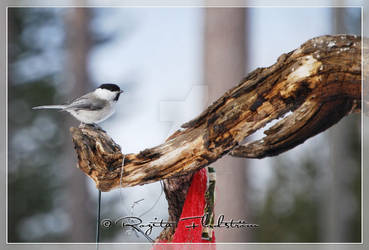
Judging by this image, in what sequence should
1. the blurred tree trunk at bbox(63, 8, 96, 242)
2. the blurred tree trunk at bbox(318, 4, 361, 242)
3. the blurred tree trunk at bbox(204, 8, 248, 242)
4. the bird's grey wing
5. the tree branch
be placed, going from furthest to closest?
the blurred tree trunk at bbox(318, 4, 361, 242)
the blurred tree trunk at bbox(63, 8, 96, 242)
the blurred tree trunk at bbox(204, 8, 248, 242)
the bird's grey wing
the tree branch

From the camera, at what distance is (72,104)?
915mm

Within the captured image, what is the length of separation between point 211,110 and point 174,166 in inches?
5.7

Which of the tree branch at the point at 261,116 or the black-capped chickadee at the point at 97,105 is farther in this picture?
the black-capped chickadee at the point at 97,105

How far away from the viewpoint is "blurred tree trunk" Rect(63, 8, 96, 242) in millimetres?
1941

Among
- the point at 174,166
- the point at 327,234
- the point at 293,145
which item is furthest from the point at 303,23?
the point at 327,234

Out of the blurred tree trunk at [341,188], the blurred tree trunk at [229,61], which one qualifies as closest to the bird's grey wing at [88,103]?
the blurred tree trunk at [229,61]

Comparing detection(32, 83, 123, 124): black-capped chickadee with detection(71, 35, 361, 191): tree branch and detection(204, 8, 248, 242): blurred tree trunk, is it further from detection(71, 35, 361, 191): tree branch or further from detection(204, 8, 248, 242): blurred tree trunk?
detection(204, 8, 248, 242): blurred tree trunk

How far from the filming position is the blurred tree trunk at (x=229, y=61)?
1340 millimetres

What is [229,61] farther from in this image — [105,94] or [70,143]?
[70,143]

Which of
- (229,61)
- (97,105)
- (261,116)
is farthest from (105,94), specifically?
(229,61)

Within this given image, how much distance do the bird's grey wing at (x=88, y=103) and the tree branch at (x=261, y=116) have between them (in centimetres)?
6

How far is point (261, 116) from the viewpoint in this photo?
80cm

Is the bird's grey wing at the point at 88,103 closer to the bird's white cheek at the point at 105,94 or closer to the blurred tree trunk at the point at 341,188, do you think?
the bird's white cheek at the point at 105,94

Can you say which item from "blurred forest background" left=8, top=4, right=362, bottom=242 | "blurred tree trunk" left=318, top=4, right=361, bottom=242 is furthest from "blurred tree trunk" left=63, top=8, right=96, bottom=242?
"blurred tree trunk" left=318, top=4, right=361, bottom=242
